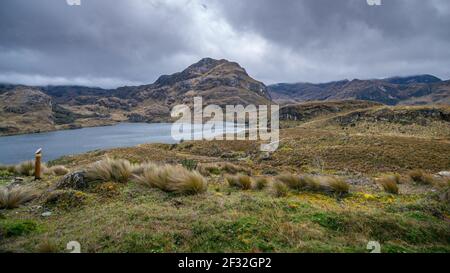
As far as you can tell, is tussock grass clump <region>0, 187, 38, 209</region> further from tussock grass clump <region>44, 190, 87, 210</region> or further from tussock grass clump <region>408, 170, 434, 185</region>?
tussock grass clump <region>408, 170, 434, 185</region>

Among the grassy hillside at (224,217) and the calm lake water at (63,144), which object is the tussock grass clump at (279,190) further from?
the calm lake water at (63,144)

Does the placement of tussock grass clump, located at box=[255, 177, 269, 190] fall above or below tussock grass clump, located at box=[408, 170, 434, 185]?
above

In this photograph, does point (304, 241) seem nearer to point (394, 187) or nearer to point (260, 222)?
point (260, 222)

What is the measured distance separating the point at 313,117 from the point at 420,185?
6696 centimetres

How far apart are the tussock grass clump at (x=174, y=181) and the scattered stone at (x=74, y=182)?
4.85ft

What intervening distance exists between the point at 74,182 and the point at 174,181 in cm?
288

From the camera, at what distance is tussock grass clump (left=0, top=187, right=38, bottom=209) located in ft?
21.1

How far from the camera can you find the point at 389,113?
159 feet

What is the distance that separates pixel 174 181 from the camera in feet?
24.5

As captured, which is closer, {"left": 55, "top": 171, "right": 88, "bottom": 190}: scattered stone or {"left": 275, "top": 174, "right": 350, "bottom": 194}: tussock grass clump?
{"left": 55, "top": 171, "right": 88, "bottom": 190}: scattered stone

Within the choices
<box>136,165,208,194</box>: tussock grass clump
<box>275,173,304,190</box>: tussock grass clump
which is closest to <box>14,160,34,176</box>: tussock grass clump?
<box>136,165,208,194</box>: tussock grass clump

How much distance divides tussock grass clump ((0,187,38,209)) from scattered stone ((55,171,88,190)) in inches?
27.7

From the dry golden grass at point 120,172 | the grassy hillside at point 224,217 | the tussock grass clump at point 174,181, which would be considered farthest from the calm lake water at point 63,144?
the grassy hillside at point 224,217

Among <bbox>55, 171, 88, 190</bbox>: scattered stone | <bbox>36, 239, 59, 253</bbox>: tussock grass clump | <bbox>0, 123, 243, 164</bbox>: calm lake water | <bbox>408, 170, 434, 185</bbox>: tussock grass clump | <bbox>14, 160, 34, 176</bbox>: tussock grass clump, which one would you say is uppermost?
<bbox>55, 171, 88, 190</bbox>: scattered stone
